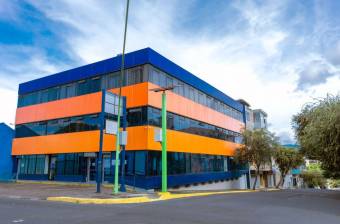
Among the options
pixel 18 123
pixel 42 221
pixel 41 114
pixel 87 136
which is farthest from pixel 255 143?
pixel 42 221

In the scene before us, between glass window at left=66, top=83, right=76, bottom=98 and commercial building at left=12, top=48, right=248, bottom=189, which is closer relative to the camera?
commercial building at left=12, top=48, right=248, bottom=189

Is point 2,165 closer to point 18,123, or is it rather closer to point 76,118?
point 18,123

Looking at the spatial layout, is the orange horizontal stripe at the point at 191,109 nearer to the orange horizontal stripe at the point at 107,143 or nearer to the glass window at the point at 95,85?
the orange horizontal stripe at the point at 107,143

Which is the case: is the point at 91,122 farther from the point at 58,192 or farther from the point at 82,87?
the point at 58,192

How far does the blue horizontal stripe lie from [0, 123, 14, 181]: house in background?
4.68m

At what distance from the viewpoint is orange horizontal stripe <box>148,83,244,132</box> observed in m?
25.5

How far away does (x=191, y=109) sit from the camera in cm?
3061

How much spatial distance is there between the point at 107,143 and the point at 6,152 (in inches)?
605

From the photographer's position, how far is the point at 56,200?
50.9 feet

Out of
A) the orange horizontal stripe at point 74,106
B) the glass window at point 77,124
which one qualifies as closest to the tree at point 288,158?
the orange horizontal stripe at point 74,106

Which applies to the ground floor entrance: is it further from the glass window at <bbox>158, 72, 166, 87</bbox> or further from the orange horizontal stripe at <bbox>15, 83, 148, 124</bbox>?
the glass window at <bbox>158, 72, 166, 87</bbox>

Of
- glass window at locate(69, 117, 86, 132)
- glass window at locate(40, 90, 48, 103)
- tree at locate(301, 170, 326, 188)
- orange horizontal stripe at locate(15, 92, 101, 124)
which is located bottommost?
tree at locate(301, 170, 326, 188)

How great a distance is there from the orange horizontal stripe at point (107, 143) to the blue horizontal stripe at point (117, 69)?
540 cm

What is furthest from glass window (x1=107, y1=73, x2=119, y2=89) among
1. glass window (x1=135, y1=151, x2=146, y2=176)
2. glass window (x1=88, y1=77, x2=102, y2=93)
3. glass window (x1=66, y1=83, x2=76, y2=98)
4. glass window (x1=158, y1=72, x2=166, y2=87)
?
glass window (x1=135, y1=151, x2=146, y2=176)
